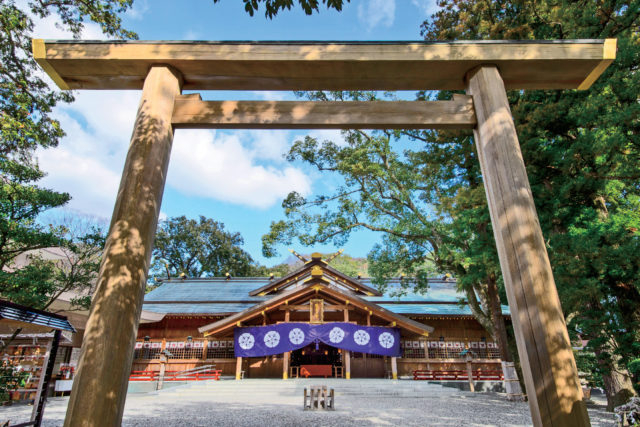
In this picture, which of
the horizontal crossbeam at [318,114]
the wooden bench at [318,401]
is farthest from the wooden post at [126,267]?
the wooden bench at [318,401]

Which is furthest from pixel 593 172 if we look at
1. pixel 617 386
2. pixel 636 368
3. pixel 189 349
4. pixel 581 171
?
pixel 189 349

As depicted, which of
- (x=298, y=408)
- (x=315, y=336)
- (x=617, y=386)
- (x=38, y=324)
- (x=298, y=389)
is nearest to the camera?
(x=38, y=324)

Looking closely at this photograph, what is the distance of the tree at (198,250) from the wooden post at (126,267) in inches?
1197

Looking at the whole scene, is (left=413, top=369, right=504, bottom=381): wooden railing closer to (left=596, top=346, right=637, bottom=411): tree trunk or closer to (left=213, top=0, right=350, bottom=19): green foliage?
(left=596, top=346, right=637, bottom=411): tree trunk

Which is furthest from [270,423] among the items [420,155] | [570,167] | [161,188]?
[420,155]

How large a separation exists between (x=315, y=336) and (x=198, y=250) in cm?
2220

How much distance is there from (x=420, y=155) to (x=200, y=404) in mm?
9661

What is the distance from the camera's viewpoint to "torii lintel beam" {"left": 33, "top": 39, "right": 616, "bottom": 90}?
295cm

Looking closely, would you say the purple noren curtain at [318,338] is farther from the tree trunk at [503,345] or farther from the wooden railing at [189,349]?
the tree trunk at [503,345]

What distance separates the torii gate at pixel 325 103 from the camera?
7.98 ft

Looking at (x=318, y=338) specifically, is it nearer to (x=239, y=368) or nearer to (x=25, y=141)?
(x=239, y=368)

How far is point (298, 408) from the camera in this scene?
27.4 ft

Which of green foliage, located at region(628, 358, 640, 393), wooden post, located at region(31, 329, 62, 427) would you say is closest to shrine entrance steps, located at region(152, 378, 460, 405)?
wooden post, located at region(31, 329, 62, 427)

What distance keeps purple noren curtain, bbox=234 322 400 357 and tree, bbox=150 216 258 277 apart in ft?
61.8
